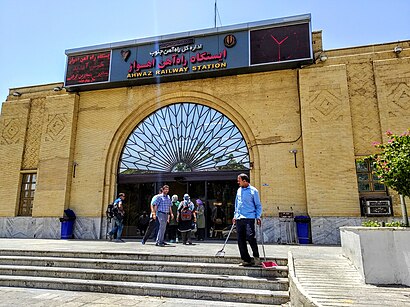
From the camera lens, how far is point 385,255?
4.06m

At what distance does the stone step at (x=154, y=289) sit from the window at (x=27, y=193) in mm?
7708

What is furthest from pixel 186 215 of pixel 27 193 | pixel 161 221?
pixel 27 193

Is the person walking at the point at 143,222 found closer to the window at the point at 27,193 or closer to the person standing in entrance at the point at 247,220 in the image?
the window at the point at 27,193

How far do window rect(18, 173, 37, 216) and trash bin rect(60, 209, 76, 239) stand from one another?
88.1 inches

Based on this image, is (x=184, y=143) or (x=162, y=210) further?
(x=184, y=143)

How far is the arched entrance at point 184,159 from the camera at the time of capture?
11.2 metres

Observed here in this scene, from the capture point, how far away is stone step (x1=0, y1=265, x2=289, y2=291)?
188 inches

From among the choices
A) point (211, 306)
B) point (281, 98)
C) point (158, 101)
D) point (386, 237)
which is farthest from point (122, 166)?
point (386, 237)

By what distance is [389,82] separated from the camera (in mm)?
10164

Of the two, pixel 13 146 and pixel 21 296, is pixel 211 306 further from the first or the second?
pixel 13 146

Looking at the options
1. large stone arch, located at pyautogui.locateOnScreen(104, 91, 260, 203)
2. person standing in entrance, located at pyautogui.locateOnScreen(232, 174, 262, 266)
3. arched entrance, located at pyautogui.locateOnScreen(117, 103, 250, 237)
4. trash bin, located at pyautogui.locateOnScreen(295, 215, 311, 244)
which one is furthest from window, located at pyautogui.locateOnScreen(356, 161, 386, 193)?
person standing in entrance, located at pyautogui.locateOnScreen(232, 174, 262, 266)

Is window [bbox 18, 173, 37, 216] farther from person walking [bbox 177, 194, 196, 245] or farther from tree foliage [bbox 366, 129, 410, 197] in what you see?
tree foliage [bbox 366, 129, 410, 197]

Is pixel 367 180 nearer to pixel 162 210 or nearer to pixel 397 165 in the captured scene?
pixel 397 165

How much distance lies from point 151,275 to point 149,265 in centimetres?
45
